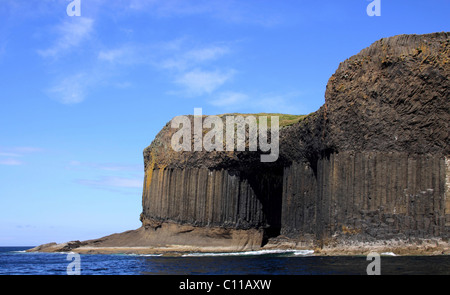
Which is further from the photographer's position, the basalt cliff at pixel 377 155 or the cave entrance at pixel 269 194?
the cave entrance at pixel 269 194

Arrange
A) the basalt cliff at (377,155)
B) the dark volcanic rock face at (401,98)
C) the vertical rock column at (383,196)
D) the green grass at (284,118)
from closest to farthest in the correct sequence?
1. the vertical rock column at (383,196)
2. the basalt cliff at (377,155)
3. the dark volcanic rock face at (401,98)
4. the green grass at (284,118)

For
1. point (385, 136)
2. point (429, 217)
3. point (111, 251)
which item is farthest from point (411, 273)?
point (111, 251)

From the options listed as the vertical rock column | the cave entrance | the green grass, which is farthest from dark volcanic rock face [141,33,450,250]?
the cave entrance

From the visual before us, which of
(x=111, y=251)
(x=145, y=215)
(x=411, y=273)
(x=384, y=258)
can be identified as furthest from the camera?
(x=145, y=215)

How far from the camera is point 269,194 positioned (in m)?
61.0

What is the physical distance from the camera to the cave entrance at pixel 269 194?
60.4m

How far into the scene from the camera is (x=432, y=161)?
40844mm

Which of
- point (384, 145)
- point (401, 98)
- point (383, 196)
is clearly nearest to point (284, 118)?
point (384, 145)

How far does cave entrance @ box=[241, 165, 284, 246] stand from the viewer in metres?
60.4

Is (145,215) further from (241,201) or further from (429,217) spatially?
(429,217)

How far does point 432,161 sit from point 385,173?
334cm

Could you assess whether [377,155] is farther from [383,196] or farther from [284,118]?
[284,118]

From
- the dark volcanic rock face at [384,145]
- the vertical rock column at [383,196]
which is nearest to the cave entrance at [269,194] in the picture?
the dark volcanic rock face at [384,145]

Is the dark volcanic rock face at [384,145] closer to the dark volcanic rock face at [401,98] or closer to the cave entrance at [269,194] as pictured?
the dark volcanic rock face at [401,98]
